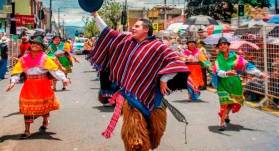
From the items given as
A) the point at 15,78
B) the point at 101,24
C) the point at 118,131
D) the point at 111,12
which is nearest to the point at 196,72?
the point at 118,131

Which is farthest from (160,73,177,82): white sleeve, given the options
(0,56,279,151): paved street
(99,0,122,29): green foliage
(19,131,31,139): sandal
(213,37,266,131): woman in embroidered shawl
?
(99,0,122,29): green foliage

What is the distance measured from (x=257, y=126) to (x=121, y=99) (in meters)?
4.84

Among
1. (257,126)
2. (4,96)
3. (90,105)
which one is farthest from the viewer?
(4,96)

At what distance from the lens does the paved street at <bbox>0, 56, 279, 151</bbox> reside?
28.4ft

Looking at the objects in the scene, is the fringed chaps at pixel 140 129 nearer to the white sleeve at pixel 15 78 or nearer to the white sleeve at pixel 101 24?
the white sleeve at pixel 101 24

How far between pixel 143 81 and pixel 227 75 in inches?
161

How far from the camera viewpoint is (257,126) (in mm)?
10695

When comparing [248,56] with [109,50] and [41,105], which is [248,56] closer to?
[41,105]

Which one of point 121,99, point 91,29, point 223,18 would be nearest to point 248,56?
point 121,99

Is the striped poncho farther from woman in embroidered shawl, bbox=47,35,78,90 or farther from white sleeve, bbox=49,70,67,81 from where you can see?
woman in embroidered shawl, bbox=47,35,78,90

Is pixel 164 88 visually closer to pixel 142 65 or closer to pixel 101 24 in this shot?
pixel 142 65

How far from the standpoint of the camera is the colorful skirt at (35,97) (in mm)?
9320

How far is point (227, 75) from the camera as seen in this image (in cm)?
1018

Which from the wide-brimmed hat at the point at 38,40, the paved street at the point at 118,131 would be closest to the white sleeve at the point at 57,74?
the wide-brimmed hat at the point at 38,40
